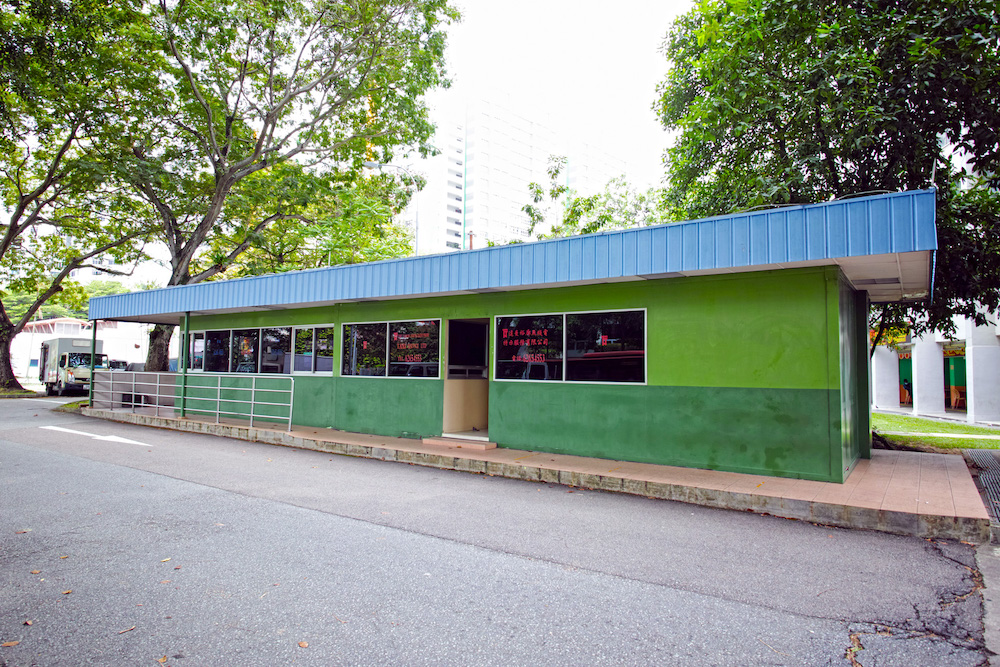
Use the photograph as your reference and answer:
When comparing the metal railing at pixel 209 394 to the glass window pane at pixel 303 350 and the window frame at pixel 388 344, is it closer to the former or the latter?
the glass window pane at pixel 303 350

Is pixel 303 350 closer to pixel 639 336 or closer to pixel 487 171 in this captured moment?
pixel 639 336

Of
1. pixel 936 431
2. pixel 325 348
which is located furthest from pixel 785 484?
pixel 936 431

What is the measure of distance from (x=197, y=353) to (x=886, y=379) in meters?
27.1

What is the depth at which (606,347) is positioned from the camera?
8742 mm

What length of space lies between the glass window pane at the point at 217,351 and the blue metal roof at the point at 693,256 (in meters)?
3.37

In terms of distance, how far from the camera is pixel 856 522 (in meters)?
5.79

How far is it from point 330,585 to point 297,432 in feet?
26.0

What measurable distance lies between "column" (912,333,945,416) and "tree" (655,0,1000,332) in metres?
11.9

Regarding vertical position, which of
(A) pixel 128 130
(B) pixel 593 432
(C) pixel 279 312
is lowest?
(B) pixel 593 432

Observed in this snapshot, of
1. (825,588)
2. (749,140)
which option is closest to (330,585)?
(825,588)

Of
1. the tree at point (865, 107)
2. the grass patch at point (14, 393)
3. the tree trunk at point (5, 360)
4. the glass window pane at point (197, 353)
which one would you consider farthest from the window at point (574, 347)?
the tree trunk at point (5, 360)

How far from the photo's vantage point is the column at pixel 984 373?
1844 cm

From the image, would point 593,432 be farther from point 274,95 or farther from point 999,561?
point 274,95

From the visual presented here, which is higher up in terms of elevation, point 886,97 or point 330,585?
point 886,97
